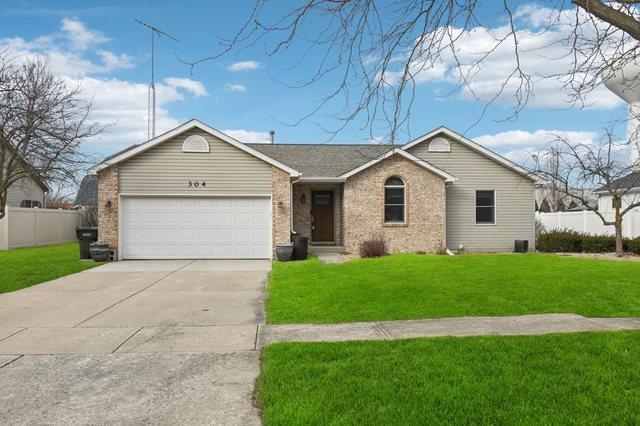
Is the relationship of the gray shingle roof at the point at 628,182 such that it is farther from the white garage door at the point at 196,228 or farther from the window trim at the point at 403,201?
the white garage door at the point at 196,228

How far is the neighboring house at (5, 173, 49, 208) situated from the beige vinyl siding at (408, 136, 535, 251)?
23.6 m

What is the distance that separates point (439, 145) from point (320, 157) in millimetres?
5293

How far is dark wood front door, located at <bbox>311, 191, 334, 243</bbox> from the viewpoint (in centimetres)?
2169

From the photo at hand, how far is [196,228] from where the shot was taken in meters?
18.0

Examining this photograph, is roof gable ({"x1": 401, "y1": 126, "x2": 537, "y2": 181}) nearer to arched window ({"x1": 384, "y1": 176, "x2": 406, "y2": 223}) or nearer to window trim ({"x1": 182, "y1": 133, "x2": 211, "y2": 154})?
arched window ({"x1": 384, "y1": 176, "x2": 406, "y2": 223})

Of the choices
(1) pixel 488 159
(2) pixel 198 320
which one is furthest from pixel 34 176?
(1) pixel 488 159

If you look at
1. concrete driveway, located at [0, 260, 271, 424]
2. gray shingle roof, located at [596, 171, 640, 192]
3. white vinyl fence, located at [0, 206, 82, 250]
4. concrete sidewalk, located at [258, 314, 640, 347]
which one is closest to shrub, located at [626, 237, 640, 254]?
gray shingle roof, located at [596, 171, 640, 192]

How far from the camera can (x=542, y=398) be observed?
4.23m

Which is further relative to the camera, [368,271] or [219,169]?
[219,169]

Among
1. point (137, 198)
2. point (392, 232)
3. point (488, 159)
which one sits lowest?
point (392, 232)

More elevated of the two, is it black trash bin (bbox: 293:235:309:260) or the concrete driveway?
black trash bin (bbox: 293:235:309:260)

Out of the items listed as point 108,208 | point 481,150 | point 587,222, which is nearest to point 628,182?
point 587,222

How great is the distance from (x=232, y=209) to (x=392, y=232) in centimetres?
625

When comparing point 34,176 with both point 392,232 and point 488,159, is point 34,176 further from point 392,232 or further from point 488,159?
point 488,159
